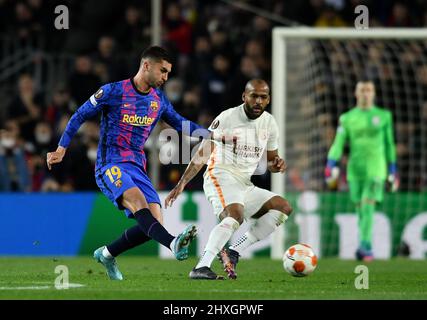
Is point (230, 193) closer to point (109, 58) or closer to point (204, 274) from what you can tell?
point (204, 274)

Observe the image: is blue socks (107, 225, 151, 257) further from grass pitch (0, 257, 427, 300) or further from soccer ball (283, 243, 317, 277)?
soccer ball (283, 243, 317, 277)

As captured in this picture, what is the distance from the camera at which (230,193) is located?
368 inches

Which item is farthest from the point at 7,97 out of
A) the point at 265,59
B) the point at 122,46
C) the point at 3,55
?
the point at 265,59

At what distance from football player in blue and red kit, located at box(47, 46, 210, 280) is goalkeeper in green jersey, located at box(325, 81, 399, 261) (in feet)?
16.5

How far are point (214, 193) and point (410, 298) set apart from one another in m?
2.51

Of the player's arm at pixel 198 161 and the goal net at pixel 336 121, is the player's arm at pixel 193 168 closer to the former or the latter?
the player's arm at pixel 198 161

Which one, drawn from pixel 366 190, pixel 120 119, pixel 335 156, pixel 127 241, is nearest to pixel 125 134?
pixel 120 119

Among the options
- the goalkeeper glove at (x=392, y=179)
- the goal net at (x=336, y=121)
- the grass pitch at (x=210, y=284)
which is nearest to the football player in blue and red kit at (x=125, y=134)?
the grass pitch at (x=210, y=284)

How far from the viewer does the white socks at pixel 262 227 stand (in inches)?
376

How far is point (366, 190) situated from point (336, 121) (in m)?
2.83

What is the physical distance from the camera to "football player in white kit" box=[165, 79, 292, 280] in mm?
9289

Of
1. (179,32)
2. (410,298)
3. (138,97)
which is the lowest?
(410,298)

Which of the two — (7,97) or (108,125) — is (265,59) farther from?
(108,125)

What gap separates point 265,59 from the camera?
1725cm
